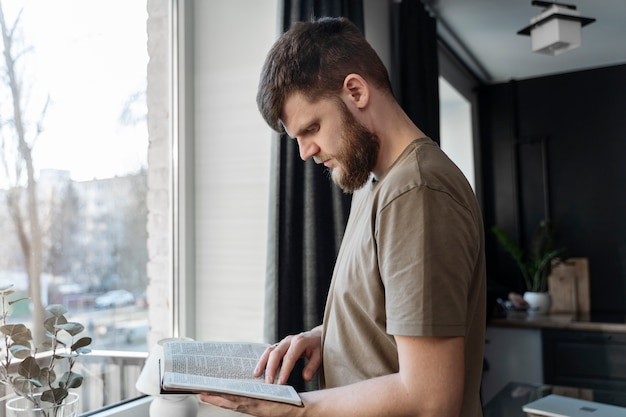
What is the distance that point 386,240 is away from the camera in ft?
2.86

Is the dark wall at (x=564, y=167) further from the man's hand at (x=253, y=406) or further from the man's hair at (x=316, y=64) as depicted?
the man's hand at (x=253, y=406)

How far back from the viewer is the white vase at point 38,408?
119 cm

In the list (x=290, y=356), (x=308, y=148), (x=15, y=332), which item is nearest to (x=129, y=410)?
(x=15, y=332)

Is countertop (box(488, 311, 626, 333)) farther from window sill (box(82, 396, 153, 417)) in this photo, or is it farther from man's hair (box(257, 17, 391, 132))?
man's hair (box(257, 17, 391, 132))

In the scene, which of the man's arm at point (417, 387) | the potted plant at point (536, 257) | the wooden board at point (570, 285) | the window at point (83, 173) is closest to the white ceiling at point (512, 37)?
the potted plant at point (536, 257)

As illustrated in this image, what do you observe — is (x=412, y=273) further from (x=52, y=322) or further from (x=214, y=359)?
(x=52, y=322)

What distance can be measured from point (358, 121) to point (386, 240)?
0.83 feet

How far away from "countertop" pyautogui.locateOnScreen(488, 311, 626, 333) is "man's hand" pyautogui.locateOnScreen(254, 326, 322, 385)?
2.63 meters

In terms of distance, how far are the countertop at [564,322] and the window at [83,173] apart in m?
2.44

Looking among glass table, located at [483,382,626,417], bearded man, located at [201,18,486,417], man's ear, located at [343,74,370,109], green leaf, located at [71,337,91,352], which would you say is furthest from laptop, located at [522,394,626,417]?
green leaf, located at [71,337,91,352]

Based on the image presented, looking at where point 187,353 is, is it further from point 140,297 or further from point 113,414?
point 140,297

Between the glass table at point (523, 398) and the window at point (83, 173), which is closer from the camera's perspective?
the window at point (83, 173)

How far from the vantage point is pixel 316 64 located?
1035mm

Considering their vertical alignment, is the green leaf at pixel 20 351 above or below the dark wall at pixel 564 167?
below
